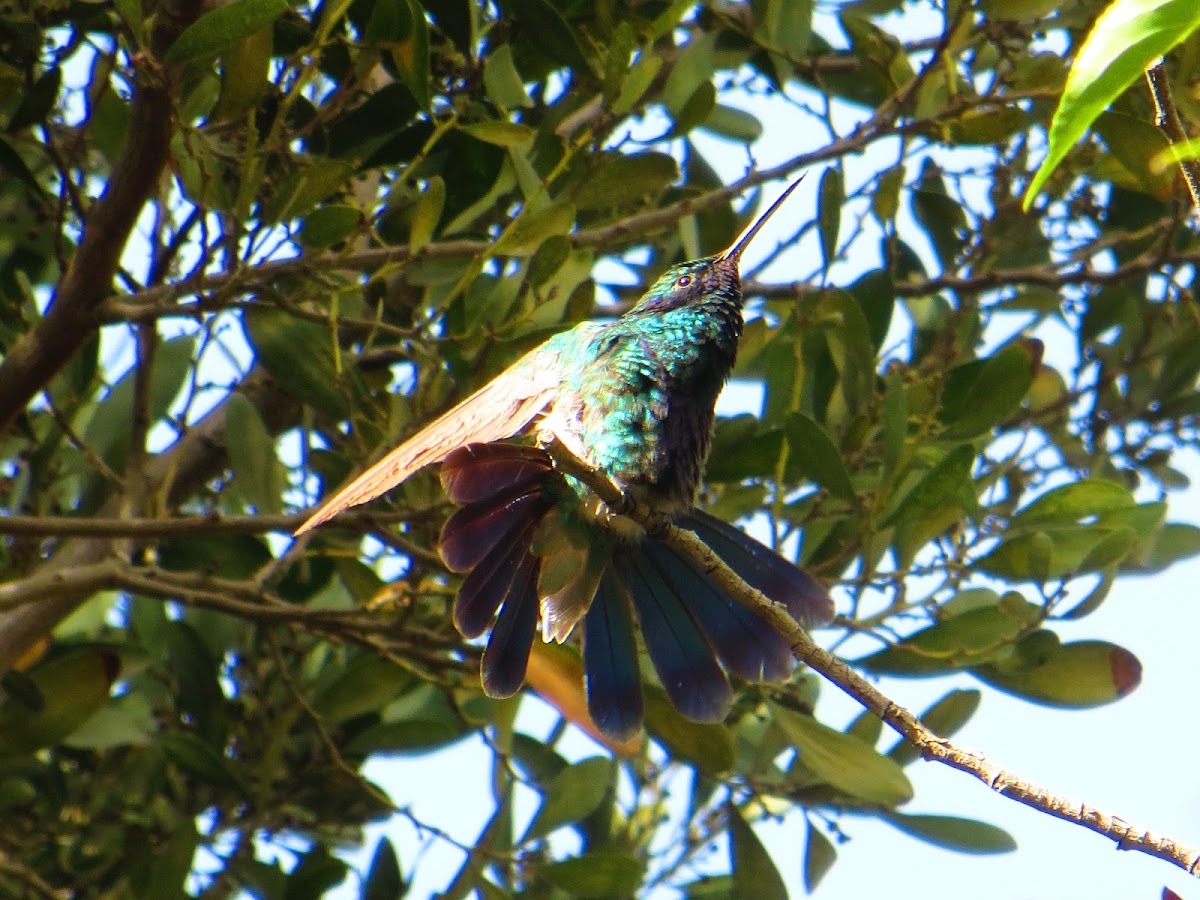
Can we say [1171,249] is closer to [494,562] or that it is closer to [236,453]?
[494,562]

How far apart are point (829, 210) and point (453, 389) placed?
828 mm

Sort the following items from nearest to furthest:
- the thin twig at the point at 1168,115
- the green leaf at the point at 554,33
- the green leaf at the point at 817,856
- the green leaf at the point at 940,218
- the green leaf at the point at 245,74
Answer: the thin twig at the point at 1168,115 < the green leaf at the point at 245,74 < the green leaf at the point at 554,33 < the green leaf at the point at 817,856 < the green leaf at the point at 940,218

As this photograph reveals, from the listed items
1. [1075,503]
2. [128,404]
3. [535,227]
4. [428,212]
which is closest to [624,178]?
[535,227]

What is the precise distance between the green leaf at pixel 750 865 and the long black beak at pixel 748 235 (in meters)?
1.18

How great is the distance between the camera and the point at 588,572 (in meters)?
2.89

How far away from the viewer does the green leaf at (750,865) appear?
2.94 m

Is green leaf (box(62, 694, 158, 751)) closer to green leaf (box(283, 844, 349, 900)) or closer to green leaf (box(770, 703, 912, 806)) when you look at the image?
green leaf (box(283, 844, 349, 900))

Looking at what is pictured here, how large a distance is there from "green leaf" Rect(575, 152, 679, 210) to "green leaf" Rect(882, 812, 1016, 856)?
144 cm

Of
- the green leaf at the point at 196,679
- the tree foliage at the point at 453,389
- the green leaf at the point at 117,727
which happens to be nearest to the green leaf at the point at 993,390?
the tree foliage at the point at 453,389

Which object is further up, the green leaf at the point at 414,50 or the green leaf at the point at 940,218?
the green leaf at the point at 940,218

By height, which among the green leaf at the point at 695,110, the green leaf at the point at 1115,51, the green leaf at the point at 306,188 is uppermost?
the green leaf at the point at 695,110

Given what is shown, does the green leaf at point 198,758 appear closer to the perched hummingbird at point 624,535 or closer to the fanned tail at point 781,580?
the perched hummingbird at point 624,535

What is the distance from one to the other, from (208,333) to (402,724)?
101 cm

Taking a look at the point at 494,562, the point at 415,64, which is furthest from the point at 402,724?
the point at 415,64
